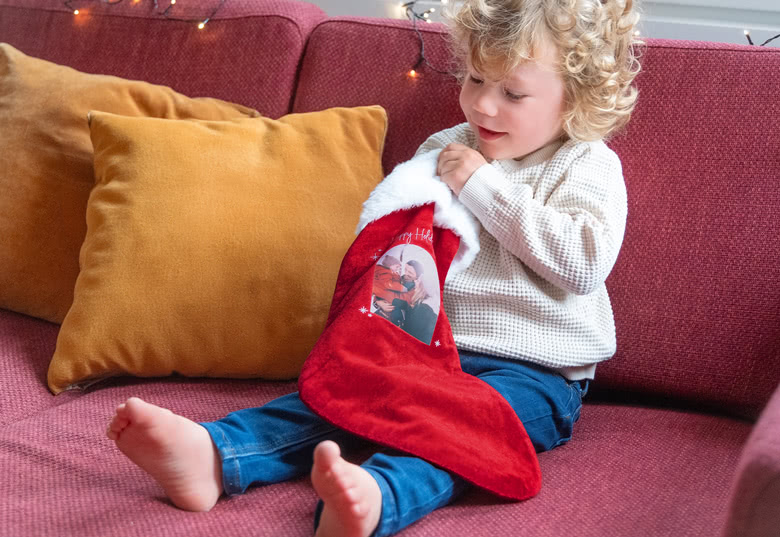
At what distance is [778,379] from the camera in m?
1.21

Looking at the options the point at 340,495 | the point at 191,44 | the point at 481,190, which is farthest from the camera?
the point at 191,44

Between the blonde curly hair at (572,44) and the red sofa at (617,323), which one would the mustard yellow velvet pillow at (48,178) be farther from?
the blonde curly hair at (572,44)

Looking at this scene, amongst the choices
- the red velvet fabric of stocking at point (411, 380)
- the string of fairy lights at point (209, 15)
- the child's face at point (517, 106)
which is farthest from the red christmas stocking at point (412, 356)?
the string of fairy lights at point (209, 15)

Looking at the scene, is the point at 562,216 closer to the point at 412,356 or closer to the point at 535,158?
the point at 535,158

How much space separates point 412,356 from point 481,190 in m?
0.28

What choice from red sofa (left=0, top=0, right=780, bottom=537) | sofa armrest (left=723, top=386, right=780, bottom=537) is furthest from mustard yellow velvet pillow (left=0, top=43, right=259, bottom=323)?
sofa armrest (left=723, top=386, right=780, bottom=537)

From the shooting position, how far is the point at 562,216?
116 cm

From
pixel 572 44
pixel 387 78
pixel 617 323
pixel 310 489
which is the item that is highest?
pixel 572 44

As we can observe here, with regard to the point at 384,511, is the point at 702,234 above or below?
above

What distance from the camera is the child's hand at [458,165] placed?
121 centimetres

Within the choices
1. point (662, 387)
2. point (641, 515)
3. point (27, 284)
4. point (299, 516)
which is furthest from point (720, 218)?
point (27, 284)

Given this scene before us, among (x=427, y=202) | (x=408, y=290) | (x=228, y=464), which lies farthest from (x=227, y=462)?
(x=427, y=202)

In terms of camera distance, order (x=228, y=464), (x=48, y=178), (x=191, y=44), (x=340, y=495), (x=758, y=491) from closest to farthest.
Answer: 1. (x=758, y=491)
2. (x=340, y=495)
3. (x=228, y=464)
4. (x=48, y=178)
5. (x=191, y=44)

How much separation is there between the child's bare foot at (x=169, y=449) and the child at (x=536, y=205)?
0.34ft
